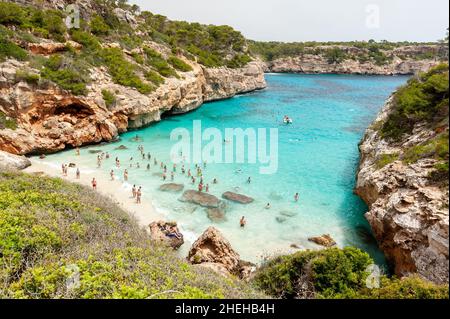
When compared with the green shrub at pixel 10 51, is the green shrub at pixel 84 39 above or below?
above

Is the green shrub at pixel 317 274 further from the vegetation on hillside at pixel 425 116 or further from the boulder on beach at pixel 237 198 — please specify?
the boulder on beach at pixel 237 198

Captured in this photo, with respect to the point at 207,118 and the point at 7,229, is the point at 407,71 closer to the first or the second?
the point at 207,118

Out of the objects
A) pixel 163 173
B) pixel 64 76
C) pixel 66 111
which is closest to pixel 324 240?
pixel 163 173

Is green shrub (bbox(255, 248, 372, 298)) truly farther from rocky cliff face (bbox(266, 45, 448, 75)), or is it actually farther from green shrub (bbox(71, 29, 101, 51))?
rocky cliff face (bbox(266, 45, 448, 75))

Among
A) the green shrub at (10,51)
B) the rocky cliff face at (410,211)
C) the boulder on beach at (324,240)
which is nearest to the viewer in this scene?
the rocky cliff face at (410,211)

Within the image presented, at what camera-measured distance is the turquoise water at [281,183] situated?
15.3 m

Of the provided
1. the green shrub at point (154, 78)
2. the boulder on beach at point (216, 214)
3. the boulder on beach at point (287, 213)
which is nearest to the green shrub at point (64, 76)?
the green shrub at point (154, 78)

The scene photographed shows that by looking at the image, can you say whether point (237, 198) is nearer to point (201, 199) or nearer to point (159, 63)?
point (201, 199)

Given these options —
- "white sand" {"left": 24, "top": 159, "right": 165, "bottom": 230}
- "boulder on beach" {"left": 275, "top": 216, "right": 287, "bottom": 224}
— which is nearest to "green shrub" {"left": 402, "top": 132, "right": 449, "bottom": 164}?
"boulder on beach" {"left": 275, "top": 216, "right": 287, "bottom": 224}

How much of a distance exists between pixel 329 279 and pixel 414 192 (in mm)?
5659

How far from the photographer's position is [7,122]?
22.3 metres

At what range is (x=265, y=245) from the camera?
14430 millimetres

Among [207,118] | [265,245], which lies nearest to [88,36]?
[207,118]

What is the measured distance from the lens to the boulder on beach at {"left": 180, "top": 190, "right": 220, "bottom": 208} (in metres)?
17.8
